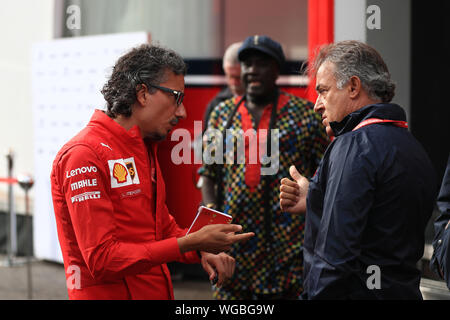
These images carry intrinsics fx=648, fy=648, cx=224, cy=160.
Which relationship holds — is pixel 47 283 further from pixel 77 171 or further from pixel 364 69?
pixel 364 69

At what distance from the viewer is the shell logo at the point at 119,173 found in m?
2.16

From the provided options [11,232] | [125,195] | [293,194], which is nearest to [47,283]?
[11,232]

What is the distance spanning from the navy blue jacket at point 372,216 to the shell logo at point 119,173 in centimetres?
67

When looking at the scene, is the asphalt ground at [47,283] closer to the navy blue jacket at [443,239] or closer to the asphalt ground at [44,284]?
the asphalt ground at [44,284]

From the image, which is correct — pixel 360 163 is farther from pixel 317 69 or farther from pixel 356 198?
pixel 317 69

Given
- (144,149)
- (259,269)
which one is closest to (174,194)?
(259,269)

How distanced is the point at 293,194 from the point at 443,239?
639 millimetres

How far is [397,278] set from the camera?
2.04 metres

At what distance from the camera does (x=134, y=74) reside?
90.9 inches

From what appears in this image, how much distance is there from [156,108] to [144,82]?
0.33 ft

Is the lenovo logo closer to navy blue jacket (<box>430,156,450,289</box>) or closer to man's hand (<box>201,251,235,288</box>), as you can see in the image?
man's hand (<box>201,251,235,288</box>)

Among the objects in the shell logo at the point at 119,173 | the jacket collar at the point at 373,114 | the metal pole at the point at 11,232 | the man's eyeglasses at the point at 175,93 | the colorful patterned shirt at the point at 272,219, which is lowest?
the metal pole at the point at 11,232

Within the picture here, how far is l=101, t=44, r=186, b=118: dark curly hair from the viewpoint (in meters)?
2.30

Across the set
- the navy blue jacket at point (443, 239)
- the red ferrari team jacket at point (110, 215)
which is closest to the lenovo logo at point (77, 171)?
the red ferrari team jacket at point (110, 215)
